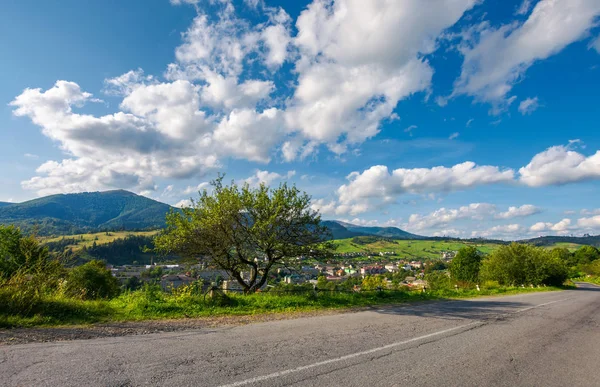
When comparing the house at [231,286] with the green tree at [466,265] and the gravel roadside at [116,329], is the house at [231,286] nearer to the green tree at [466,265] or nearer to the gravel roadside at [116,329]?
the gravel roadside at [116,329]

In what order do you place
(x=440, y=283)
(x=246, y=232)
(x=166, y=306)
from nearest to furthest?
(x=166, y=306)
(x=246, y=232)
(x=440, y=283)

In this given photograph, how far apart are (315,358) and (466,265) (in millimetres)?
84193

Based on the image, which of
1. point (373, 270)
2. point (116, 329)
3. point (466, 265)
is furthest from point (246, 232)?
point (373, 270)

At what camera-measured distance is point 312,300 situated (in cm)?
1570

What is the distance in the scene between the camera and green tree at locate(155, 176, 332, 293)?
1745 cm

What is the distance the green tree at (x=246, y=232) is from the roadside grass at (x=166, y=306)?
296 centimetres

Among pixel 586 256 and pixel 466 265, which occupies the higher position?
pixel 586 256

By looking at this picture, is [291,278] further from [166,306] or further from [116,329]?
[116,329]

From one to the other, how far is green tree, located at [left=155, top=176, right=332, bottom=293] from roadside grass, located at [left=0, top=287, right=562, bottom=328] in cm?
296

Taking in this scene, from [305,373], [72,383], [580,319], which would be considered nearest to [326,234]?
[580,319]

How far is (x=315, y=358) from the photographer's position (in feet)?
20.6

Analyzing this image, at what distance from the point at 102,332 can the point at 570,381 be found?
10894 millimetres

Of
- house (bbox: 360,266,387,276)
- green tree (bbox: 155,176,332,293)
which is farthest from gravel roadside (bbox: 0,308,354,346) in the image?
house (bbox: 360,266,387,276)

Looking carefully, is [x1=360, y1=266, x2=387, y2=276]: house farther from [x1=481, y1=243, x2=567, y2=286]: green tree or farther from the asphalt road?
the asphalt road
